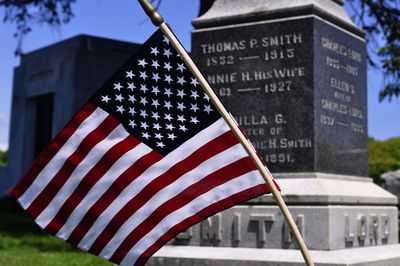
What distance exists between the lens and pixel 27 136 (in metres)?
29.8

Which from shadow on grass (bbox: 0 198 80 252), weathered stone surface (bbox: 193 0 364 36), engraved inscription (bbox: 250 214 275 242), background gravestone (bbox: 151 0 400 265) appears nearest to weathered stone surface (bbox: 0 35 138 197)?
shadow on grass (bbox: 0 198 80 252)

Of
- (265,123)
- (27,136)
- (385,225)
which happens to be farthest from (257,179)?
(27,136)

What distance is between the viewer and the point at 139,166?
416 cm

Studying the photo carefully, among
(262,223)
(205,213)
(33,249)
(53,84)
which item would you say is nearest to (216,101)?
(205,213)

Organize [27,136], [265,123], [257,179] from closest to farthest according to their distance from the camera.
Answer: [257,179] < [265,123] < [27,136]

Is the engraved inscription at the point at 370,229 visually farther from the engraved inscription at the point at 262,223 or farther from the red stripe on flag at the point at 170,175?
the red stripe on flag at the point at 170,175

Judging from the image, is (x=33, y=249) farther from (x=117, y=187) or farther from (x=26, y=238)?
(x=117, y=187)

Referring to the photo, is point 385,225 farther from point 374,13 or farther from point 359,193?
point 374,13

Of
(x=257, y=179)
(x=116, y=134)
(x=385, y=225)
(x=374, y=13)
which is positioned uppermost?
(x=374, y=13)

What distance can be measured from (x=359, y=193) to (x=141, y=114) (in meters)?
3.57

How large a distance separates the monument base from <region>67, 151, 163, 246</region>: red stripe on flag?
2.23 meters

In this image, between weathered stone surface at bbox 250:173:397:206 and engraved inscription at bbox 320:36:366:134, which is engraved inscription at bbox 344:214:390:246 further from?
engraved inscription at bbox 320:36:366:134

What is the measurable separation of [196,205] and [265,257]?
2.25 metres

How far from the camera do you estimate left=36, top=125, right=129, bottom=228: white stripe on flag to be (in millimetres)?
4176
